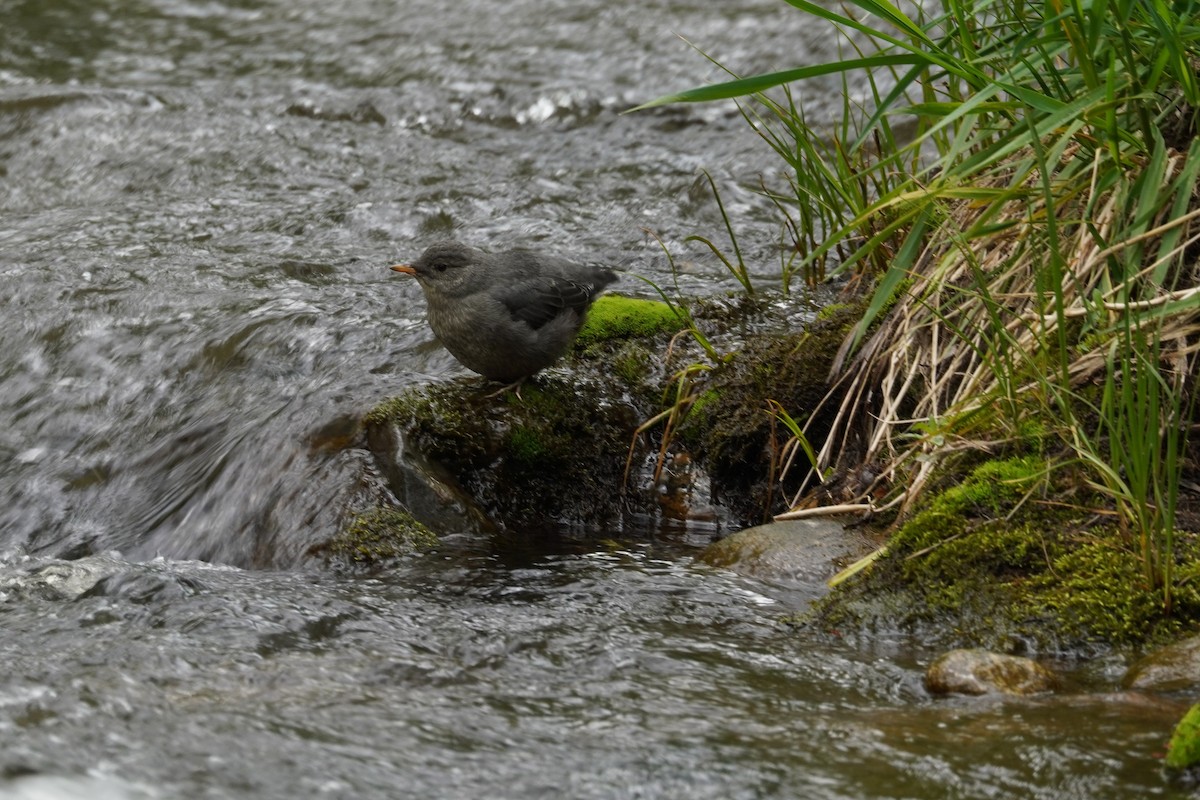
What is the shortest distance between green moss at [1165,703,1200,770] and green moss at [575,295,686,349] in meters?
3.25

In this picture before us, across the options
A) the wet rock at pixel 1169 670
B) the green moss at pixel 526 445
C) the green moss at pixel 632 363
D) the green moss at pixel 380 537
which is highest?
the green moss at pixel 632 363

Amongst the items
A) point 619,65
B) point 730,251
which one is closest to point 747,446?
point 730,251

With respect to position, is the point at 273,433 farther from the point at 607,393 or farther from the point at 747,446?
the point at 747,446

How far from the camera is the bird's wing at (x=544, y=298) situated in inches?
219

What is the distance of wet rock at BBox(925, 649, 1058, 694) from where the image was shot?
3.40 metres

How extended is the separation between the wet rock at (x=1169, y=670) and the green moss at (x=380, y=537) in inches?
97.4

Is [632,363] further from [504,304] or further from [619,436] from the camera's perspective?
[504,304]

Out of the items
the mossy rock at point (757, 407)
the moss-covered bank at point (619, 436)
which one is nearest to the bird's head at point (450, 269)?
the moss-covered bank at point (619, 436)

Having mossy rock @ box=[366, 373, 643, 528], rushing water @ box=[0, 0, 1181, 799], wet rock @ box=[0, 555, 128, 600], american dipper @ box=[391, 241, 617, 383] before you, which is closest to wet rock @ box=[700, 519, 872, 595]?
rushing water @ box=[0, 0, 1181, 799]

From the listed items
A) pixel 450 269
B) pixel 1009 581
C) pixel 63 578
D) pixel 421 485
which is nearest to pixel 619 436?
pixel 421 485

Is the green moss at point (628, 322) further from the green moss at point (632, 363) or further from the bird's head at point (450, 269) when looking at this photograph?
the bird's head at point (450, 269)

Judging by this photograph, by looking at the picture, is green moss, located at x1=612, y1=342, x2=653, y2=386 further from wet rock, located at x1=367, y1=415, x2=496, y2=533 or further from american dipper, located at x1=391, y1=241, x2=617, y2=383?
wet rock, located at x1=367, y1=415, x2=496, y2=533

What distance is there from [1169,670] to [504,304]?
121 inches

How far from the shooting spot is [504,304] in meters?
5.60
